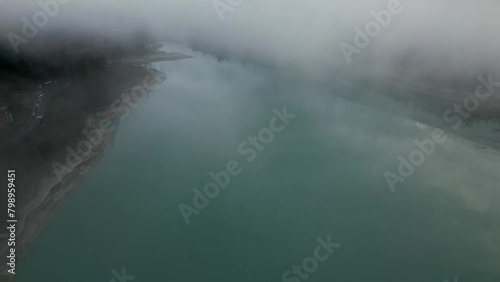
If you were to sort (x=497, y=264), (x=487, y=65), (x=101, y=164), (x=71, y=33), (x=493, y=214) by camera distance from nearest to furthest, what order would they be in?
(x=497, y=264)
(x=493, y=214)
(x=101, y=164)
(x=71, y=33)
(x=487, y=65)

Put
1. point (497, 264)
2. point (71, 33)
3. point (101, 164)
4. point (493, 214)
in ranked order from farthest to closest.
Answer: point (71, 33) → point (101, 164) → point (493, 214) → point (497, 264)

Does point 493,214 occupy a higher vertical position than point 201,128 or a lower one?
lower

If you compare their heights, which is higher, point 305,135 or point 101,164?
point 101,164

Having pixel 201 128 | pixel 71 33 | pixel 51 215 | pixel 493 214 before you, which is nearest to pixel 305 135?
pixel 201 128

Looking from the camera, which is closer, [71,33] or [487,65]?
[71,33]

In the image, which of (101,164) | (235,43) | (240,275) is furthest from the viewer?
(235,43)

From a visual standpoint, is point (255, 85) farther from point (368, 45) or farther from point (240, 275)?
point (240, 275)

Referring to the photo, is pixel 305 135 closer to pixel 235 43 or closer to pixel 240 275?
pixel 240 275

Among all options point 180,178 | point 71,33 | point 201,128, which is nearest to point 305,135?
point 201,128

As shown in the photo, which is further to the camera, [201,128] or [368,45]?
[368,45]

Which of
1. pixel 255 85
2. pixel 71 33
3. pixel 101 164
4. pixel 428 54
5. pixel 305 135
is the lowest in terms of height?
pixel 428 54
